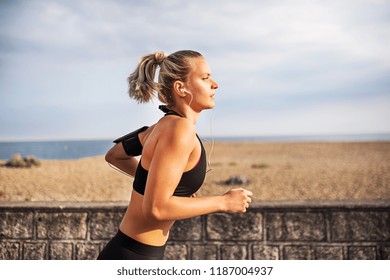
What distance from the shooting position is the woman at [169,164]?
48.6 inches

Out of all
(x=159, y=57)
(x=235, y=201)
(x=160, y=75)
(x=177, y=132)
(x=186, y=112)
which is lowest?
(x=235, y=201)

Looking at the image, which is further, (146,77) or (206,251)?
(206,251)

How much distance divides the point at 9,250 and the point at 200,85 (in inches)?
98.7

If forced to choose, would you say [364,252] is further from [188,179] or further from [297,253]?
[188,179]

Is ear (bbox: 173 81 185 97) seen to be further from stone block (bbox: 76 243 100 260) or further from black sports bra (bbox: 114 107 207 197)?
stone block (bbox: 76 243 100 260)

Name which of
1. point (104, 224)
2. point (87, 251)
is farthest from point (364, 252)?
point (87, 251)

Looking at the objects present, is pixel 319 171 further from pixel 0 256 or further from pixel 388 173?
pixel 0 256

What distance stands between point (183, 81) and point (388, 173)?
63.9 feet

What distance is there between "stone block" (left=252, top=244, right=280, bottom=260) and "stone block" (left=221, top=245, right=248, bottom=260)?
6cm

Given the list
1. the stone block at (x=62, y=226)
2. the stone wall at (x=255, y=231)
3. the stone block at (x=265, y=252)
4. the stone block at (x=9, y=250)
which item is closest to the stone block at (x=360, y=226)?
the stone wall at (x=255, y=231)

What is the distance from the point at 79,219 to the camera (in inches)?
122

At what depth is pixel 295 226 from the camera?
2973 millimetres

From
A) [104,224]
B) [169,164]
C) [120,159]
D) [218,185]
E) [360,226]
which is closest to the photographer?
[169,164]
